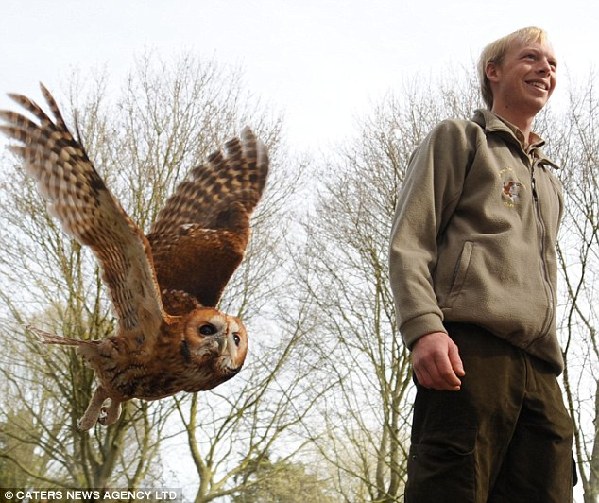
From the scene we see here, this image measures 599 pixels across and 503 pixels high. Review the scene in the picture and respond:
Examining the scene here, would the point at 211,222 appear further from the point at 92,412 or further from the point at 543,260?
the point at 543,260

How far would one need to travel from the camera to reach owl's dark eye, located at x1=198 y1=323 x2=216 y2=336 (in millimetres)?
2357

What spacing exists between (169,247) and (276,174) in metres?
4.40

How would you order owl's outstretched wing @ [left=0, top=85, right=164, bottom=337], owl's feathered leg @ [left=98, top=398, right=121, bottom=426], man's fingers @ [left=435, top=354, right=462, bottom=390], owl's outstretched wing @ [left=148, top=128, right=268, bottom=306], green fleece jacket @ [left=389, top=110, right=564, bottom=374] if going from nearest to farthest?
man's fingers @ [left=435, top=354, right=462, bottom=390]
green fleece jacket @ [left=389, top=110, right=564, bottom=374]
owl's outstretched wing @ [left=0, top=85, right=164, bottom=337]
owl's feathered leg @ [left=98, top=398, right=121, bottom=426]
owl's outstretched wing @ [left=148, top=128, right=268, bottom=306]

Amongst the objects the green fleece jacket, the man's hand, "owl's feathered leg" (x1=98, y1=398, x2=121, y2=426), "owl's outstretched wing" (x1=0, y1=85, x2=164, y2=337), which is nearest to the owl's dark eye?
"owl's outstretched wing" (x1=0, y1=85, x2=164, y2=337)

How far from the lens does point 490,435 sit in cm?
117

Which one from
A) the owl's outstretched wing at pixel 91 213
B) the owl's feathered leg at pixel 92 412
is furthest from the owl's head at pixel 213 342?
the owl's feathered leg at pixel 92 412

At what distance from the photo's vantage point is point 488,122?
1416 mm

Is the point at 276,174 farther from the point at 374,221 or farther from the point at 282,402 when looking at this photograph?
the point at 282,402

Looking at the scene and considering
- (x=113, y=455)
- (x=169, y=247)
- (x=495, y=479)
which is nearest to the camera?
(x=495, y=479)

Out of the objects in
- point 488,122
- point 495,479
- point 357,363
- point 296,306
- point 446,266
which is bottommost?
point 495,479

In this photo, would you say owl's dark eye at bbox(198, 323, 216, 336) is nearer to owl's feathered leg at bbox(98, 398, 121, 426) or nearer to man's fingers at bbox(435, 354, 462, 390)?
owl's feathered leg at bbox(98, 398, 121, 426)

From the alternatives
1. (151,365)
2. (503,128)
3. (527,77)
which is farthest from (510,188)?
(151,365)

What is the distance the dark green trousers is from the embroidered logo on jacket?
258 millimetres

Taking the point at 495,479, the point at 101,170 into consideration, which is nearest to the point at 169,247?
the point at 495,479
